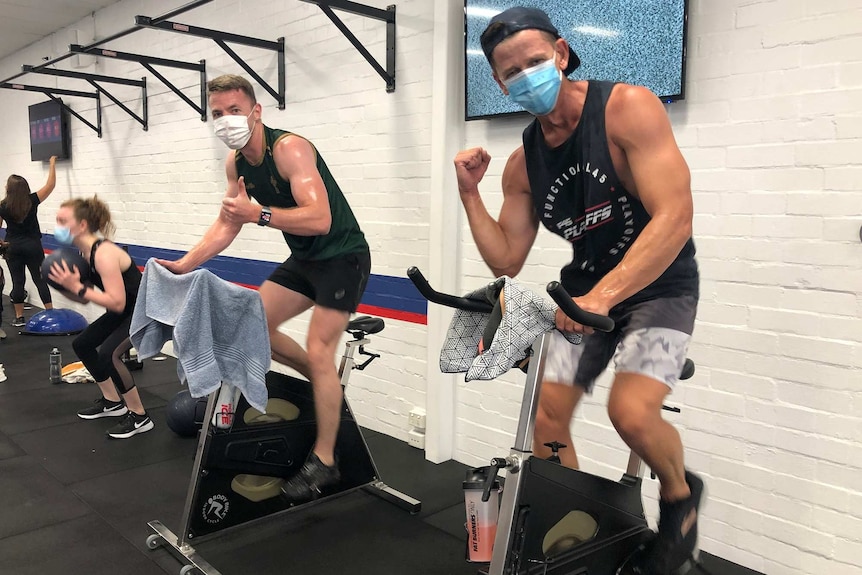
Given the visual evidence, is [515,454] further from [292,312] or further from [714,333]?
[292,312]

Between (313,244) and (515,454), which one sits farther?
(313,244)

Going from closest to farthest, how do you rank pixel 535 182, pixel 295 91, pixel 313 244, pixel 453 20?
pixel 535 182 → pixel 313 244 → pixel 453 20 → pixel 295 91

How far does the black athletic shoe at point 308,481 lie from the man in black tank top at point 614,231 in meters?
1.12

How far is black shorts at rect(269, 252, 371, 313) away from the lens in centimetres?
259

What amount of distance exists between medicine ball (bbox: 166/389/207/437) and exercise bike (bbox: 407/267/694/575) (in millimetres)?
2323

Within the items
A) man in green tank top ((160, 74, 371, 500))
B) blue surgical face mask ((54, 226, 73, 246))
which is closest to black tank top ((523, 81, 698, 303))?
man in green tank top ((160, 74, 371, 500))

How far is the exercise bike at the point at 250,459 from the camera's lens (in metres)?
2.42

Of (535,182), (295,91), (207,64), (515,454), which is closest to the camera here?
(515,454)

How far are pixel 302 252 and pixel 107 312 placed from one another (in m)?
1.64

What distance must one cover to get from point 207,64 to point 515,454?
417cm

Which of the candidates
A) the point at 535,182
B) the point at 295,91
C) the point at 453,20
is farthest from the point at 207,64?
the point at 535,182

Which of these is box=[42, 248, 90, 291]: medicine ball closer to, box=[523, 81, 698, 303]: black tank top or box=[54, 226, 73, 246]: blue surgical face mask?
box=[54, 226, 73, 246]: blue surgical face mask

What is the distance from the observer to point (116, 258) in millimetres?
3363

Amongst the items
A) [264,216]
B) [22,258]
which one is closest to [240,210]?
[264,216]
